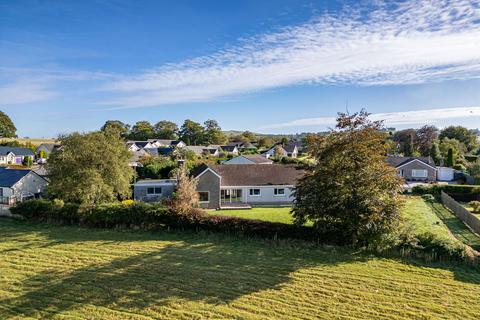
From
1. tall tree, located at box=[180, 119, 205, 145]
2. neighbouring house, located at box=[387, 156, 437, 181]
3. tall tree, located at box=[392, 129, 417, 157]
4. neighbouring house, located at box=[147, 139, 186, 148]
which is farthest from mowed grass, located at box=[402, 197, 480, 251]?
tall tree, located at box=[180, 119, 205, 145]

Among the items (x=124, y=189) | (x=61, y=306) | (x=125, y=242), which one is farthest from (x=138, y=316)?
(x=124, y=189)

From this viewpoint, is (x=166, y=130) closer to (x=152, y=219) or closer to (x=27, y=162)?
(x=27, y=162)

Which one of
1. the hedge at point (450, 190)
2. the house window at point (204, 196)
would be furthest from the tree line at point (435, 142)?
the house window at point (204, 196)

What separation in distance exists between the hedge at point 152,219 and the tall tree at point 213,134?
104560 mm

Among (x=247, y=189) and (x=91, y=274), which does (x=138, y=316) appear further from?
(x=247, y=189)

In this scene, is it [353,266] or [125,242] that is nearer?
[353,266]

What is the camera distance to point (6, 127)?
118 m

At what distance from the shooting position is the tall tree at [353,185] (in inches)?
761

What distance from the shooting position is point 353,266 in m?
17.7

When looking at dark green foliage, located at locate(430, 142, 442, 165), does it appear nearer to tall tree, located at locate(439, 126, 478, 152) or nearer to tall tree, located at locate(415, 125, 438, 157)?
tall tree, located at locate(415, 125, 438, 157)

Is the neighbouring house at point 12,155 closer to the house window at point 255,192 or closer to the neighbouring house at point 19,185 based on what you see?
the neighbouring house at point 19,185

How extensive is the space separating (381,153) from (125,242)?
55.2 ft

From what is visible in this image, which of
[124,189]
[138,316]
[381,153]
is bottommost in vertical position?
[138,316]

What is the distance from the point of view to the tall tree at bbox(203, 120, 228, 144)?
132 meters
